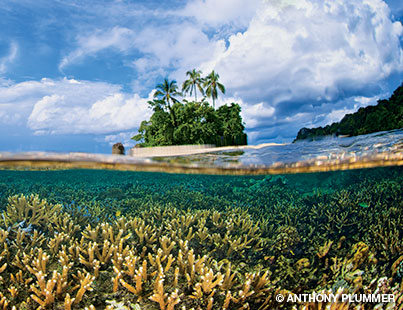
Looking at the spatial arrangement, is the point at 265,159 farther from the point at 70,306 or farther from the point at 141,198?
the point at 70,306

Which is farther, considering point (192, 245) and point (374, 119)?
point (374, 119)

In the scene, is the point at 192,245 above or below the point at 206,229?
below

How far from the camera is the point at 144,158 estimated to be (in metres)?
9.15

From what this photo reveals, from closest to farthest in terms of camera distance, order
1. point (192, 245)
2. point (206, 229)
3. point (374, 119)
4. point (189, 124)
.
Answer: point (192, 245), point (206, 229), point (374, 119), point (189, 124)

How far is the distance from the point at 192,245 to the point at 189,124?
118ft

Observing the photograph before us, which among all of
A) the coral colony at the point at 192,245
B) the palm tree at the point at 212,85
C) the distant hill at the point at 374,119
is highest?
the palm tree at the point at 212,85

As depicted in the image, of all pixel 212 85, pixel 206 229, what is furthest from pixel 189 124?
pixel 206 229

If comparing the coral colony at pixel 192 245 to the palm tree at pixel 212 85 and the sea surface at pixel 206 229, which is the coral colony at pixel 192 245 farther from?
the palm tree at pixel 212 85

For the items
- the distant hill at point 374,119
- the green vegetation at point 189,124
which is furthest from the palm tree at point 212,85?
the distant hill at point 374,119

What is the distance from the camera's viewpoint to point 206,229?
6355 mm

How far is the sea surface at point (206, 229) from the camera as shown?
15.7ft

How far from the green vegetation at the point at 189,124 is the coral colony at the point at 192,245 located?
30088 mm

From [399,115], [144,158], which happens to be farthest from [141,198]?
[399,115]

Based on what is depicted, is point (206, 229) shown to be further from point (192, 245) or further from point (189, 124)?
point (189, 124)
